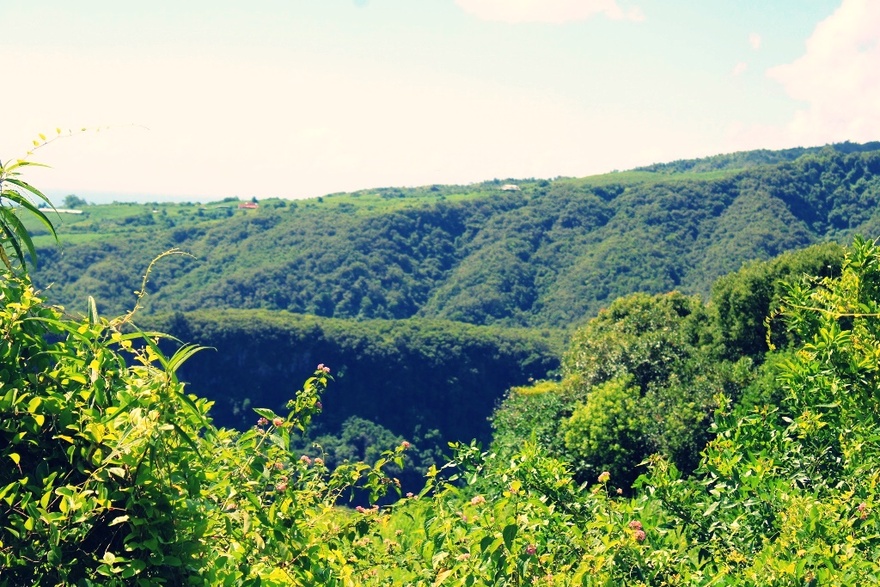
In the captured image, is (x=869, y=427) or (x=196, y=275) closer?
(x=869, y=427)

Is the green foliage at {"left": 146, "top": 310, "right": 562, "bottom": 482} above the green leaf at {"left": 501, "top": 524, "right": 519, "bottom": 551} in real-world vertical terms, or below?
below

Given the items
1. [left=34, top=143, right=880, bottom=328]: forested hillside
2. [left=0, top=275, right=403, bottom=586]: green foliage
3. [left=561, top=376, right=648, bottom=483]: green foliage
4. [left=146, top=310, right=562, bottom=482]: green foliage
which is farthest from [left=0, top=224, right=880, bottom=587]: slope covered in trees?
[left=34, top=143, right=880, bottom=328]: forested hillside

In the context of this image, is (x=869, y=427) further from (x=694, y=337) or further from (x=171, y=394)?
(x=694, y=337)

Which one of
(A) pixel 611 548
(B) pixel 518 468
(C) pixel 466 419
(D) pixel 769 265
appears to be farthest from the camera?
(C) pixel 466 419

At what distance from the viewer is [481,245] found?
12319 cm

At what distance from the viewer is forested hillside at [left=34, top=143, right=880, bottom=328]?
9831 cm

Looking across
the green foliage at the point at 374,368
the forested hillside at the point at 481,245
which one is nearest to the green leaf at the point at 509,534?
the green foliage at the point at 374,368

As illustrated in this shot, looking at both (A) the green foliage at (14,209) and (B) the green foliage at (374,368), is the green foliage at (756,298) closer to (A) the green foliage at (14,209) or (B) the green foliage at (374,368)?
(A) the green foliage at (14,209)

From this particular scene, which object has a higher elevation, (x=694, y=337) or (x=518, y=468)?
(x=518, y=468)

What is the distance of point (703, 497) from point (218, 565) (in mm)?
4308

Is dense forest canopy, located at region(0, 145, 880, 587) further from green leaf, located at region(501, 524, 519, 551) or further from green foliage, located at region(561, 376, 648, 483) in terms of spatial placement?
green foliage, located at region(561, 376, 648, 483)

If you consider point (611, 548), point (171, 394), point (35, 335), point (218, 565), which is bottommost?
point (611, 548)

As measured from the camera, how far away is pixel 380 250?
11569 cm

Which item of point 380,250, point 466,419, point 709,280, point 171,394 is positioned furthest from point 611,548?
point 380,250
